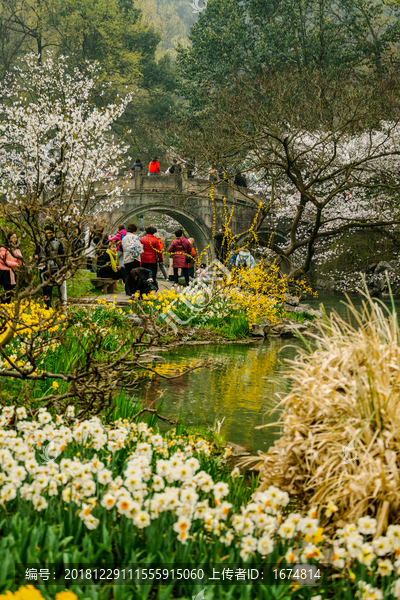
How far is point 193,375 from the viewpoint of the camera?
25.0 feet

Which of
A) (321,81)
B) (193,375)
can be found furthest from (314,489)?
(321,81)

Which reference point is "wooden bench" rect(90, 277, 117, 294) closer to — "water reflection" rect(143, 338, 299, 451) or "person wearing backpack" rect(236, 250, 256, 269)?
"person wearing backpack" rect(236, 250, 256, 269)

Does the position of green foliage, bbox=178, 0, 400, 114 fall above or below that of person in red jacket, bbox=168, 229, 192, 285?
above

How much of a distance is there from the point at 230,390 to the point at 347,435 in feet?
13.8

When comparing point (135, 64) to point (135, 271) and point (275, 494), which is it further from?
point (275, 494)

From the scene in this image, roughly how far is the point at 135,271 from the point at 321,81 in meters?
10.2

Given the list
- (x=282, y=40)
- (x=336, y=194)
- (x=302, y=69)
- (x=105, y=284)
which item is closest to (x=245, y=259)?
(x=105, y=284)

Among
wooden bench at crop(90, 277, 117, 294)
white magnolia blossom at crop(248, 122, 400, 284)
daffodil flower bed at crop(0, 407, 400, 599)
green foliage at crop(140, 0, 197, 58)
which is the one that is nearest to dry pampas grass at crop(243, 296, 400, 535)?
daffodil flower bed at crop(0, 407, 400, 599)

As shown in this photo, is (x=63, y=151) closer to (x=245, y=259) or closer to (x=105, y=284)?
(x=105, y=284)

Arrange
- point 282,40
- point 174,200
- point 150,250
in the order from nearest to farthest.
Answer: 1. point 150,250
2. point 174,200
3. point 282,40

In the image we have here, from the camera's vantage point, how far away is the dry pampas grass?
2.33 metres

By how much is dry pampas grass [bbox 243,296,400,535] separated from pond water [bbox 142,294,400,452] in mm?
750

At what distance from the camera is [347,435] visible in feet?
8.40

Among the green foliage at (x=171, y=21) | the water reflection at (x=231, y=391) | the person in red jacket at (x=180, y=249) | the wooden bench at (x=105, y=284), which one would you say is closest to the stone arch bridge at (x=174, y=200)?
the wooden bench at (x=105, y=284)
